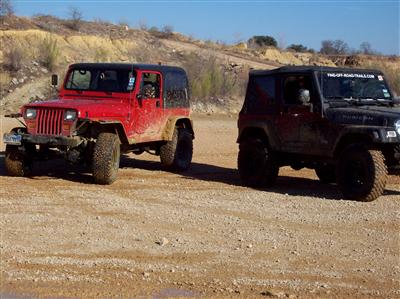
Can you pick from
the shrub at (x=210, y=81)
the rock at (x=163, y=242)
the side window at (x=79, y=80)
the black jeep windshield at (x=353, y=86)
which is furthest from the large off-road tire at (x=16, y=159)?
the shrub at (x=210, y=81)

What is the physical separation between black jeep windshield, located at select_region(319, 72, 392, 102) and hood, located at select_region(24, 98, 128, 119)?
343cm

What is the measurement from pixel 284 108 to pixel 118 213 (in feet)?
11.9

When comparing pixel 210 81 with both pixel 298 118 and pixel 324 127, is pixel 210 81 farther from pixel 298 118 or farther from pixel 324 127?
pixel 324 127

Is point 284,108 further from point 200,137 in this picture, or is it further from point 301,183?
point 200,137

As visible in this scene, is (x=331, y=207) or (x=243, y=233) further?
(x=331, y=207)

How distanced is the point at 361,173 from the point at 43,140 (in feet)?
16.0

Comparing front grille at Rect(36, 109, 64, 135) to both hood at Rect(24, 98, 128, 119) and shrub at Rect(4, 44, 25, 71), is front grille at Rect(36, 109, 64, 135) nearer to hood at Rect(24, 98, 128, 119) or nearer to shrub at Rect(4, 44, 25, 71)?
hood at Rect(24, 98, 128, 119)

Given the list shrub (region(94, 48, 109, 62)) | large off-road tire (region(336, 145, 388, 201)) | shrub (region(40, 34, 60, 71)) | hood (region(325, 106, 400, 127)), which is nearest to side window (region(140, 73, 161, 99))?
hood (region(325, 106, 400, 127))

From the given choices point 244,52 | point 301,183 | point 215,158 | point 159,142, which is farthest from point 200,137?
point 244,52

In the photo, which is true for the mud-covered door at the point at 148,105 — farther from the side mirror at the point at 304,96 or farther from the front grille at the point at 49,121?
the side mirror at the point at 304,96

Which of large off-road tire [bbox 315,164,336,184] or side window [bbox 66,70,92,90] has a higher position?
side window [bbox 66,70,92,90]

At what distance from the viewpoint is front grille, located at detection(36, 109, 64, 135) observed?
1209 centimetres

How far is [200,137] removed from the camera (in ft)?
71.7

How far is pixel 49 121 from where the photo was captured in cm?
1214
